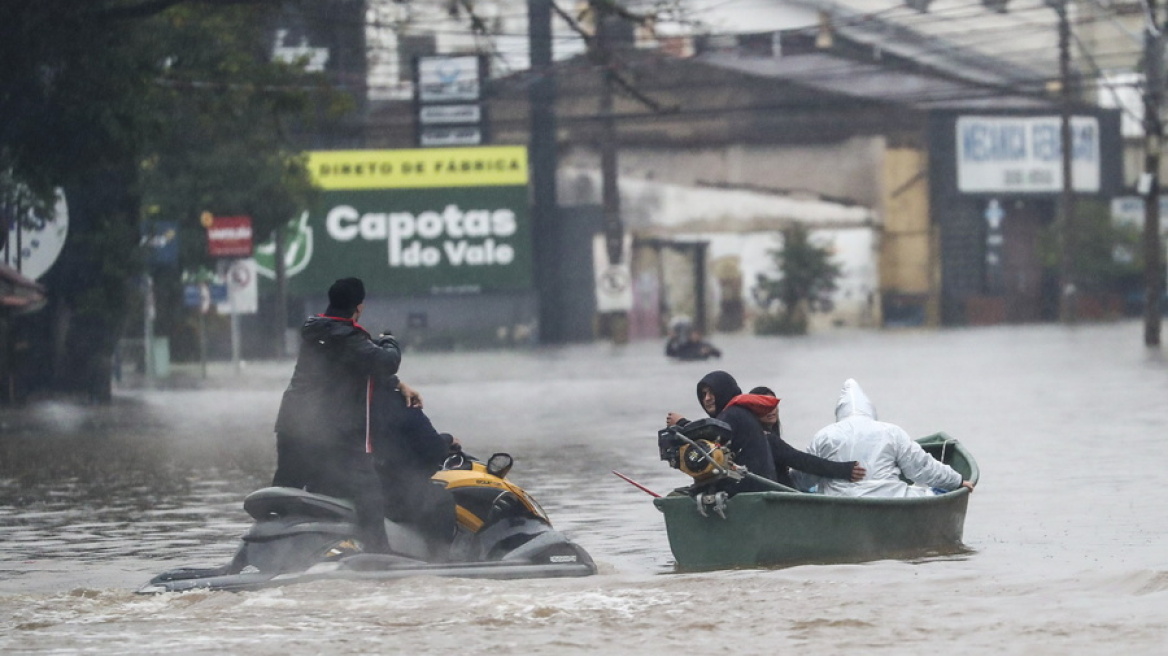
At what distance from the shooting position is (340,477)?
424 inches

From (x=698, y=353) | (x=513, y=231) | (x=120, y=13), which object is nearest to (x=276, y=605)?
(x=120, y=13)

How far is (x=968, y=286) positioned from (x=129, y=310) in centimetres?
4223

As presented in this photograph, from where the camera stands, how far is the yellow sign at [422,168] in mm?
59594

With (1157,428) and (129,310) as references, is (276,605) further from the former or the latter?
(129,310)

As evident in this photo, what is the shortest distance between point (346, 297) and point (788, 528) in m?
2.84

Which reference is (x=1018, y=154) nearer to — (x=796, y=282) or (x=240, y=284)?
(x=796, y=282)

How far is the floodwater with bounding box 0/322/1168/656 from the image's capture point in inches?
380

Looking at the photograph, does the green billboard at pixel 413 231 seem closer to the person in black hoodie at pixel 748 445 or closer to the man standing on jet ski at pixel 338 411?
the person in black hoodie at pixel 748 445

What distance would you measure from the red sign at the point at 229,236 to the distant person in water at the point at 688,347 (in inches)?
374

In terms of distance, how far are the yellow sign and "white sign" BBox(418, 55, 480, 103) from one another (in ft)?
6.83

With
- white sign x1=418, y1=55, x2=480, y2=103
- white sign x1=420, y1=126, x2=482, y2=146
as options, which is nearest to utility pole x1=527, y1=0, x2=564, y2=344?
white sign x1=418, y1=55, x2=480, y2=103

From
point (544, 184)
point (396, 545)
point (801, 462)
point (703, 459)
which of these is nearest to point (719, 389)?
point (801, 462)

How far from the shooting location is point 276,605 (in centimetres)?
1038

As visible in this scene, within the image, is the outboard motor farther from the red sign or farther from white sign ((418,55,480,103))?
white sign ((418,55,480,103))
